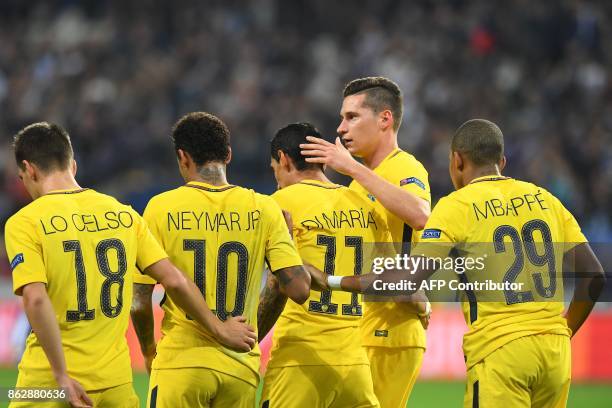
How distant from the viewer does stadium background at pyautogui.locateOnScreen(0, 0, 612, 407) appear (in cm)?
1638

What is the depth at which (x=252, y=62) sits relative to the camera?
60.5 feet

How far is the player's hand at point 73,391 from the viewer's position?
5.10 m

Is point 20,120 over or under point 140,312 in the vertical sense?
over

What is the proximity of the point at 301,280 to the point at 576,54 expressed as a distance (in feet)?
44.1

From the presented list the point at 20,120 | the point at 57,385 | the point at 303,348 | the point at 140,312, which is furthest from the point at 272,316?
the point at 20,120

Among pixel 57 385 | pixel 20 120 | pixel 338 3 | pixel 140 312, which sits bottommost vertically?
pixel 57 385

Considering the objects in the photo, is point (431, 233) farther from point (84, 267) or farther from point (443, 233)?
point (84, 267)

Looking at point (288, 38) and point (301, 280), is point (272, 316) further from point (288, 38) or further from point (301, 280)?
point (288, 38)

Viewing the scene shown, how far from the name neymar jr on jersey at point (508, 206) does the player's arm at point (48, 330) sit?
236cm

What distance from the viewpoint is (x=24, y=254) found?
5.14 meters

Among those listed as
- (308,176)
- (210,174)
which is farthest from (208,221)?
(308,176)

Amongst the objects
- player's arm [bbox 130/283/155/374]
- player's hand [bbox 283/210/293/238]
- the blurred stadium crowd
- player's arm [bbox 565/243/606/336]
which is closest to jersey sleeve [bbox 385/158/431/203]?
player's hand [bbox 283/210/293/238]

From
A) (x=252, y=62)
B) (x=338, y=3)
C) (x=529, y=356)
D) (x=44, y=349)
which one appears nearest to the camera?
(x=44, y=349)

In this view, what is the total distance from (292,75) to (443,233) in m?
13.1
